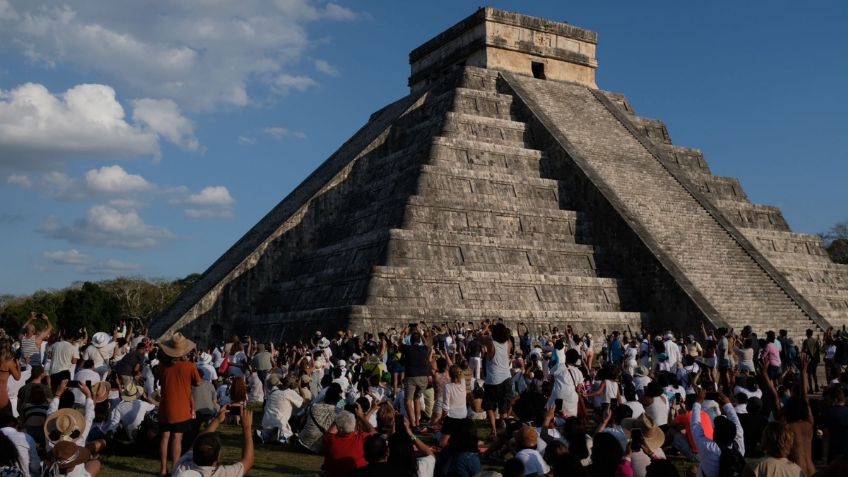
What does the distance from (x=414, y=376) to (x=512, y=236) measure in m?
12.4

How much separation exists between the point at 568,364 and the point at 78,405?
24.3ft

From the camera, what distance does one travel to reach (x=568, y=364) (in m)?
12.2

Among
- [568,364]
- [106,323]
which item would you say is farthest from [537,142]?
[106,323]

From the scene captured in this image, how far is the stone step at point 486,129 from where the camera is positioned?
91.9ft

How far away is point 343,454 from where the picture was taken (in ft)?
24.2

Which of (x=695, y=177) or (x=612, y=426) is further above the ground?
(x=695, y=177)

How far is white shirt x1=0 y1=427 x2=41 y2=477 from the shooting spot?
7.38 meters

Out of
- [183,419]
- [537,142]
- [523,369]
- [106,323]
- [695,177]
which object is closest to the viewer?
[183,419]

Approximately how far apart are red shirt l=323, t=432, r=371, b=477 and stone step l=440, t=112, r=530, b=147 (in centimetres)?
2087

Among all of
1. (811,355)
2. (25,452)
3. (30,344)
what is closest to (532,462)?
(25,452)

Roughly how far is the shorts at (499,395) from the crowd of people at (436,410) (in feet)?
0.10

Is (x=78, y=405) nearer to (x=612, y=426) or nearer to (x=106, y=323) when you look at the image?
(x=612, y=426)

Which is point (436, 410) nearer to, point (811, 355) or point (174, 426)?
point (174, 426)

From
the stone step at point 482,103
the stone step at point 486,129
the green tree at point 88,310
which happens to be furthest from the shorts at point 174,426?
Result: the green tree at point 88,310
